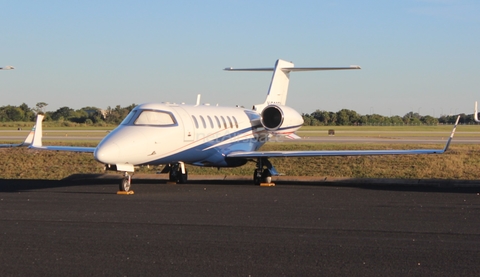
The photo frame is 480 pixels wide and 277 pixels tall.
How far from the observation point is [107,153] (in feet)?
53.8

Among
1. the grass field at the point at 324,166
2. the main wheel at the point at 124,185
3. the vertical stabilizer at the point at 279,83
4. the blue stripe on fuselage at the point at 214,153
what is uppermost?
the vertical stabilizer at the point at 279,83

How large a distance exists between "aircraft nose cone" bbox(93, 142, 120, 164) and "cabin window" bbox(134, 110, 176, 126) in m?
1.83

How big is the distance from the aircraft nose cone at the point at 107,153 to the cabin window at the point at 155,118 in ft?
6.00

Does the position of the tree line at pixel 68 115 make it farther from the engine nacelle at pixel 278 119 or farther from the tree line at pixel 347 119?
the engine nacelle at pixel 278 119

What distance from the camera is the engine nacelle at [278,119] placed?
23594 millimetres

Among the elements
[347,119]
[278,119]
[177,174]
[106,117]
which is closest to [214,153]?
[177,174]

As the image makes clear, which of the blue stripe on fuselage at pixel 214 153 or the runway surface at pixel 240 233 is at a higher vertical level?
the blue stripe on fuselage at pixel 214 153

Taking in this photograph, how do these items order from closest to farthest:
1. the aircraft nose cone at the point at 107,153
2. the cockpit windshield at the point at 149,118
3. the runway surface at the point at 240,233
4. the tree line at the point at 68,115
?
the runway surface at the point at 240,233 → the aircraft nose cone at the point at 107,153 → the cockpit windshield at the point at 149,118 → the tree line at the point at 68,115

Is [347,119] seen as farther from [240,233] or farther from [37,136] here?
[240,233]

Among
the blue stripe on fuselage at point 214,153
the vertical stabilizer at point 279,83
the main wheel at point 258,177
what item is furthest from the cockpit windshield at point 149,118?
the vertical stabilizer at point 279,83

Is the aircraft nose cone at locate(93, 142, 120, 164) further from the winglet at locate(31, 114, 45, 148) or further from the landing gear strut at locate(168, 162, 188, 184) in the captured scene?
the winglet at locate(31, 114, 45, 148)

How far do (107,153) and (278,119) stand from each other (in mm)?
8626

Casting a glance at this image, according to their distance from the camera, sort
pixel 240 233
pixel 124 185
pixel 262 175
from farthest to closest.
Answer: pixel 262 175 → pixel 124 185 → pixel 240 233

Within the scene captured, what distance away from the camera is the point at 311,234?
33.7ft
